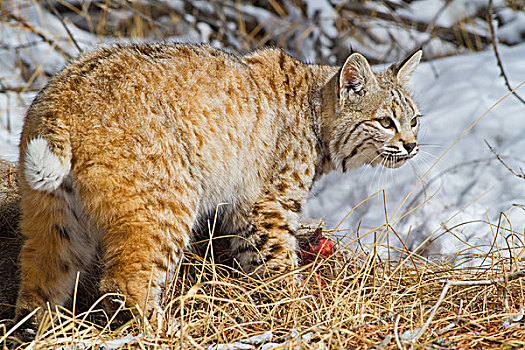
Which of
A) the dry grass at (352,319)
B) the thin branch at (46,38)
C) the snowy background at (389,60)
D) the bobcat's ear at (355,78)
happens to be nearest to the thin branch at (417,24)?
the snowy background at (389,60)

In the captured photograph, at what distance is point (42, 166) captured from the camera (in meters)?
2.27

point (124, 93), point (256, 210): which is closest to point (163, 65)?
point (124, 93)

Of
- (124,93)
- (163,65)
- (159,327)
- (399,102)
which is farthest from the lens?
(399,102)

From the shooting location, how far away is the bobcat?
2.40m

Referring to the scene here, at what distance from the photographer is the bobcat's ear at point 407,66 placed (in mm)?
3418

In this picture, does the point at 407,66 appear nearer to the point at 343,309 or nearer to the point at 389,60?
the point at 343,309

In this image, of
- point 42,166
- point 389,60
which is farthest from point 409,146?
point 389,60

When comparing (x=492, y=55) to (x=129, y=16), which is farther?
(x=129, y=16)

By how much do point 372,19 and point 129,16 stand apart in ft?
9.89

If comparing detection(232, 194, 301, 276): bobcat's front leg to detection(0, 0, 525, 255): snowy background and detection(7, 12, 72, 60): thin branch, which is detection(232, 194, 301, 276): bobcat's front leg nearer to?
detection(0, 0, 525, 255): snowy background

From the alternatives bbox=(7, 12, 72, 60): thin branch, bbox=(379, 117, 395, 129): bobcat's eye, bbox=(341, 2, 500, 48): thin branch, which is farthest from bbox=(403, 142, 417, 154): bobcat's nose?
bbox=(7, 12, 72, 60): thin branch

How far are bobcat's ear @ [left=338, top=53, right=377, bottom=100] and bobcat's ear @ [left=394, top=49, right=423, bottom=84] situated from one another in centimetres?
31

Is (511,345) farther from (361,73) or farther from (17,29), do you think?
(17,29)

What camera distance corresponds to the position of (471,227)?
383 cm
